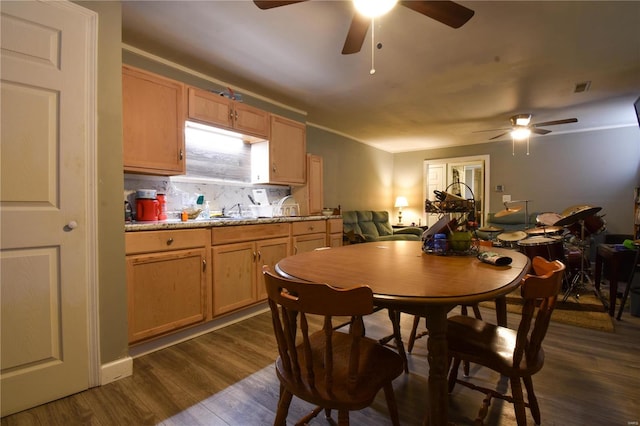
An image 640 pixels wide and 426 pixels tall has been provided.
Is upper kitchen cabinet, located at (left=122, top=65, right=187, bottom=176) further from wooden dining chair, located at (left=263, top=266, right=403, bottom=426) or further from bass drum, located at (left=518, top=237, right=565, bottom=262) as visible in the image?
bass drum, located at (left=518, top=237, right=565, bottom=262)

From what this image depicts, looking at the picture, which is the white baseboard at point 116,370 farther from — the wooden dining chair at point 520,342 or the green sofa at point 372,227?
the green sofa at point 372,227

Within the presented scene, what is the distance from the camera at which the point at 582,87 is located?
10.7 ft

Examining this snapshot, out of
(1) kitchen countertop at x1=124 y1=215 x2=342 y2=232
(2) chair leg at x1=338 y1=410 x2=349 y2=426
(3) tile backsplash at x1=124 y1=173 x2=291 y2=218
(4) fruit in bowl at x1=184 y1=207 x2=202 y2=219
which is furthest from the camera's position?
(4) fruit in bowl at x1=184 y1=207 x2=202 y2=219

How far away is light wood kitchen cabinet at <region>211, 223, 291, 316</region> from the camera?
94.7 inches

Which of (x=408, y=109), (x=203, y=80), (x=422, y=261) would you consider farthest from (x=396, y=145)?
(x=422, y=261)

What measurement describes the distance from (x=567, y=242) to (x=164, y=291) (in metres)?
4.66

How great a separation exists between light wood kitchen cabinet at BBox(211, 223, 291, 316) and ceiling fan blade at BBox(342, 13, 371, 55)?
1659 millimetres

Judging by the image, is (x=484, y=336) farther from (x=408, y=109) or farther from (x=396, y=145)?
(x=396, y=145)

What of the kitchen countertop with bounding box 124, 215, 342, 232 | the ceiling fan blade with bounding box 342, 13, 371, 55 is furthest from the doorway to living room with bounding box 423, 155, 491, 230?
the ceiling fan blade with bounding box 342, 13, 371, 55

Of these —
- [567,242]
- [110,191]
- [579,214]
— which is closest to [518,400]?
[110,191]

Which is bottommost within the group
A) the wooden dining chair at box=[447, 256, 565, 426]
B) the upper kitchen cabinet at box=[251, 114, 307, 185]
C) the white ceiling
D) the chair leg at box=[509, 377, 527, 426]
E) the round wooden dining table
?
the chair leg at box=[509, 377, 527, 426]

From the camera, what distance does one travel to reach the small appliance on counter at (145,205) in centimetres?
234

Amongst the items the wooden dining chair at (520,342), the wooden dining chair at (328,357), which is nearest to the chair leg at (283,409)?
the wooden dining chair at (328,357)

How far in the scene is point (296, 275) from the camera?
3.83 feet
